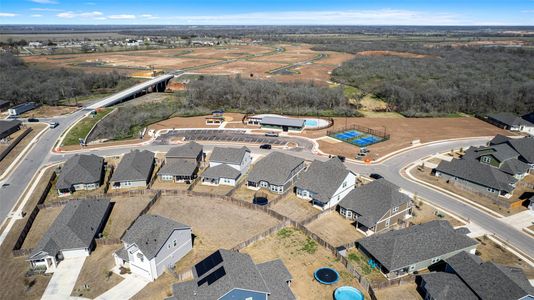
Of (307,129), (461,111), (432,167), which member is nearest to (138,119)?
(307,129)

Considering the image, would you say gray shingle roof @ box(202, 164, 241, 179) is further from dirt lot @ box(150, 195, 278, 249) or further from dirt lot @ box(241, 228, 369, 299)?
dirt lot @ box(241, 228, 369, 299)

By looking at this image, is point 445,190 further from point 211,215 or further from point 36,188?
point 36,188

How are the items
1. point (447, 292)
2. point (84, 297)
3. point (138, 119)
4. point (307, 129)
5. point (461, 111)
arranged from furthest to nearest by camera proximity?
1. point (461, 111)
2. point (138, 119)
3. point (307, 129)
4. point (84, 297)
5. point (447, 292)

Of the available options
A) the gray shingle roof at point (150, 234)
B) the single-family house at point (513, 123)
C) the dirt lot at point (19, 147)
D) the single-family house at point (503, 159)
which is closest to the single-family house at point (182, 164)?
the gray shingle roof at point (150, 234)

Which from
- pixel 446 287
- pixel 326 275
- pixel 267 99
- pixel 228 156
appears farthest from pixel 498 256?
pixel 267 99

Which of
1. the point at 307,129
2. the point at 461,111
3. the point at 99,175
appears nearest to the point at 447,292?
the point at 99,175

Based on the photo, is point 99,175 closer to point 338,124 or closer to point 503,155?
point 338,124

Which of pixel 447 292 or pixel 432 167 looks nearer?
pixel 447 292

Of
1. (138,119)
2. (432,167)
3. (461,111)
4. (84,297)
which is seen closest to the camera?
(84,297)

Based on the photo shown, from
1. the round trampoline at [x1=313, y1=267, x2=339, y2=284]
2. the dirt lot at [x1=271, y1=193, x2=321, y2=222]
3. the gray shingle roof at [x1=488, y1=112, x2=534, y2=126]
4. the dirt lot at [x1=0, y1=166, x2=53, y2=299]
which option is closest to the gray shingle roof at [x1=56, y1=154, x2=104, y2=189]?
the dirt lot at [x1=0, y1=166, x2=53, y2=299]
